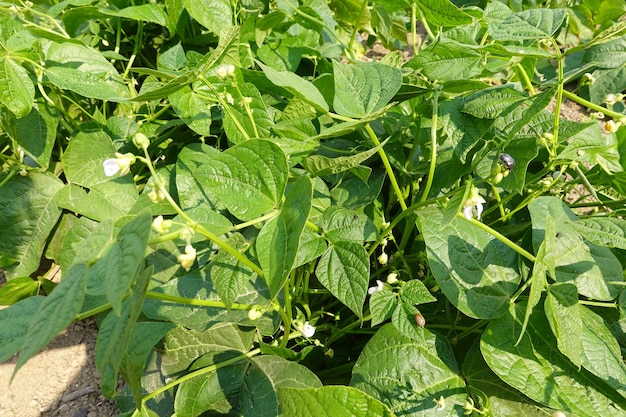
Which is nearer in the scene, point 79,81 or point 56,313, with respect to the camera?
point 56,313

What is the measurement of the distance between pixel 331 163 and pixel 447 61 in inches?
14.1

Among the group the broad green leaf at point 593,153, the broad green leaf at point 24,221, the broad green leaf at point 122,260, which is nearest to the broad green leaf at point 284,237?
the broad green leaf at point 122,260

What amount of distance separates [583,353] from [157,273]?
90 cm

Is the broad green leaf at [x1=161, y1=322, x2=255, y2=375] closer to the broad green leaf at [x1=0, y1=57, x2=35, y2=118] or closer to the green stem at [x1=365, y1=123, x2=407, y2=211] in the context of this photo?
the green stem at [x1=365, y1=123, x2=407, y2=211]

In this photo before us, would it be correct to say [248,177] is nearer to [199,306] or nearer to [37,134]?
[199,306]

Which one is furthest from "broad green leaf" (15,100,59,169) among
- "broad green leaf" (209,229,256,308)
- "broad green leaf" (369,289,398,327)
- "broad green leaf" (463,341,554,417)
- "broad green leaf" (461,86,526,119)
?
"broad green leaf" (463,341,554,417)

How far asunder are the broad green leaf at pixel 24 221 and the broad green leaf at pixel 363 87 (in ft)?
2.90

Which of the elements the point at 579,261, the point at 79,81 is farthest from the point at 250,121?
the point at 579,261

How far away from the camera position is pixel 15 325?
784 millimetres

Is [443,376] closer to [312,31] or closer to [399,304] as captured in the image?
[399,304]

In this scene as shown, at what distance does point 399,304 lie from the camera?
994 mm

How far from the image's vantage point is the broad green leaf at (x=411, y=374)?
0.98 metres

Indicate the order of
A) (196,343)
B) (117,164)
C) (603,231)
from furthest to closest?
1. (196,343)
2. (603,231)
3. (117,164)

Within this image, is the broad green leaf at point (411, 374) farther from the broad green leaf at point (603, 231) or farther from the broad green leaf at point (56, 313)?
the broad green leaf at point (56, 313)
